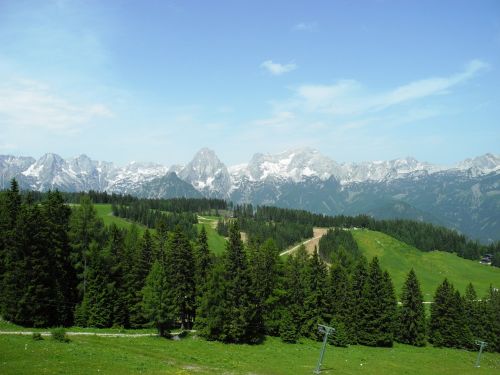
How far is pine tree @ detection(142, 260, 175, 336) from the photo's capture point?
200ft

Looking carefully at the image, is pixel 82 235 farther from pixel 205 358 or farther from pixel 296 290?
pixel 296 290

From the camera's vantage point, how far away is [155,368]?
126ft

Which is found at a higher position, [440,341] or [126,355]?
[126,355]

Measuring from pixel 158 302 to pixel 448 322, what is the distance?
67048 mm

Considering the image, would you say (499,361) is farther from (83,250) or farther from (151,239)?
(83,250)

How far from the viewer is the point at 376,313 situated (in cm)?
8219

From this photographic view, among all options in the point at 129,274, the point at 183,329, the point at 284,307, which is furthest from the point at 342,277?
the point at 129,274

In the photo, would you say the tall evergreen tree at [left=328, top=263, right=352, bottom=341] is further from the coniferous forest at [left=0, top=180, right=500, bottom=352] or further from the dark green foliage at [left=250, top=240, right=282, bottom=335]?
the dark green foliage at [left=250, top=240, right=282, bottom=335]

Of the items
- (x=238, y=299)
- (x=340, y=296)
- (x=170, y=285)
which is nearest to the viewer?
(x=238, y=299)

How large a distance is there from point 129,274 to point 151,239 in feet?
34.4

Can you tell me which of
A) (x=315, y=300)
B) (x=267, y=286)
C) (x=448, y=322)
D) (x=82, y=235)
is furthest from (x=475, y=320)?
(x=82, y=235)

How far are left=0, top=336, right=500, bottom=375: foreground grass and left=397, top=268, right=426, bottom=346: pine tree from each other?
8.71m

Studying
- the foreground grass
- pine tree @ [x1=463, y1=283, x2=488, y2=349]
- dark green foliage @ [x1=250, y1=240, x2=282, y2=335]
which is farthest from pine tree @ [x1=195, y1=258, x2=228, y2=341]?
pine tree @ [x1=463, y1=283, x2=488, y2=349]

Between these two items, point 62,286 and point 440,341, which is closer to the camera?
point 62,286
